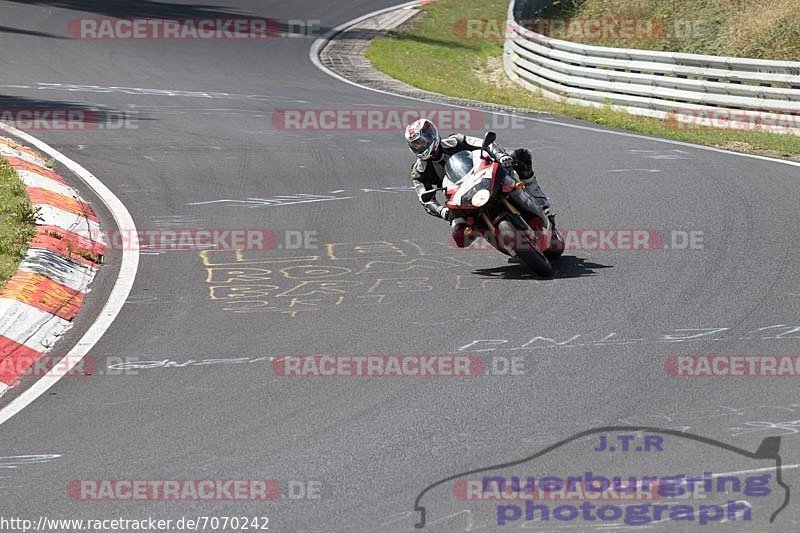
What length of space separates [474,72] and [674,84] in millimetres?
8931

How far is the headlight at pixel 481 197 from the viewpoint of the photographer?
9.79 metres

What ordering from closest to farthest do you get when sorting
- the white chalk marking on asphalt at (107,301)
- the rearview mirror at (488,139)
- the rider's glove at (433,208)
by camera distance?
the white chalk marking on asphalt at (107,301) < the rearview mirror at (488,139) < the rider's glove at (433,208)

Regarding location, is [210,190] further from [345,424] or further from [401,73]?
[401,73]

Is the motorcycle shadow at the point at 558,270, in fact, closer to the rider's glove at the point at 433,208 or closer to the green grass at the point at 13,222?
the rider's glove at the point at 433,208

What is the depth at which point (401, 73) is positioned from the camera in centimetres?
2723

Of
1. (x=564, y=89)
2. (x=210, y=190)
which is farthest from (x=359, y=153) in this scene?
(x=564, y=89)

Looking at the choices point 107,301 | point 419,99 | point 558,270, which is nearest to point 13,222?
point 107,301

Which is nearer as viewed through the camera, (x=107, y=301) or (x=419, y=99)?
(x=107, y=301)

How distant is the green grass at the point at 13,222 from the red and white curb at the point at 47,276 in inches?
3.0

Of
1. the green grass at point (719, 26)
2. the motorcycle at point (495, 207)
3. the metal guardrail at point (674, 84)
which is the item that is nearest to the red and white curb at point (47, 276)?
the motorcycle at point (495, 207)

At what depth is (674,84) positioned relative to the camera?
20750mm

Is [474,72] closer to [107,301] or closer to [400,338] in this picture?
[107,301]

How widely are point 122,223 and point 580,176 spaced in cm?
576

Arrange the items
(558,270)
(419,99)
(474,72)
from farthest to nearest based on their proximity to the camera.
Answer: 1. (474,72)
2. (419,99)
3. (558,270)
